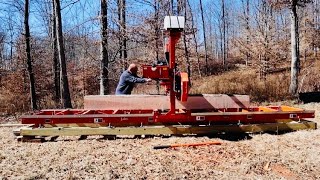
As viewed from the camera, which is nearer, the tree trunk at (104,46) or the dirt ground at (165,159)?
the dirt ground at (165,159)

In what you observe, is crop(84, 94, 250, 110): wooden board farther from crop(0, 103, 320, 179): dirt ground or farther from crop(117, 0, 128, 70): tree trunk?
crop(117, 0, 128, 70): tree trunk

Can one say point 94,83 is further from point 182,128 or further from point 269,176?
point 269,176

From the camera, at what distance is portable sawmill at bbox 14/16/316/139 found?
7754 millimetres

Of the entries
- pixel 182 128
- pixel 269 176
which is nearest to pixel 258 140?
A: pixel 182 128

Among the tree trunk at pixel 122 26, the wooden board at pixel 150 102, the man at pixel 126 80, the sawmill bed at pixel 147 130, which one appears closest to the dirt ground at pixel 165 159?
the sawmill bed at pixel 147 130

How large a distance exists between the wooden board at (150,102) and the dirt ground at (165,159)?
1.06 meters

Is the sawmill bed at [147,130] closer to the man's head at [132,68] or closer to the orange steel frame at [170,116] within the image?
the orange steel frame at [170,116]

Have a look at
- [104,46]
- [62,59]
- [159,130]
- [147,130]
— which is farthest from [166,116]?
[62,59]

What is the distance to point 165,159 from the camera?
255 inches

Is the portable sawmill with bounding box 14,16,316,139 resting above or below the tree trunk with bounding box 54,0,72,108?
below

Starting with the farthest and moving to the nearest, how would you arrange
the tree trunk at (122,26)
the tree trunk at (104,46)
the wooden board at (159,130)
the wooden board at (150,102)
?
the tree trunk at (122,26), the tree trunk at (104,46), the wooden board at (150,102), the wooden board at (159,130)

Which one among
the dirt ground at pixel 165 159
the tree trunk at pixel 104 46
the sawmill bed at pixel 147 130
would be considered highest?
the tree trunk at pixel 104 46

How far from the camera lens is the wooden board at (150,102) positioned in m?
8.92

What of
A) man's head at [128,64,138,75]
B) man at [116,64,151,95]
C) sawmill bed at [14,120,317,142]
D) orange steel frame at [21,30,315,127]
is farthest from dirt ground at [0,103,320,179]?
man's head at [128,64,138,75]
